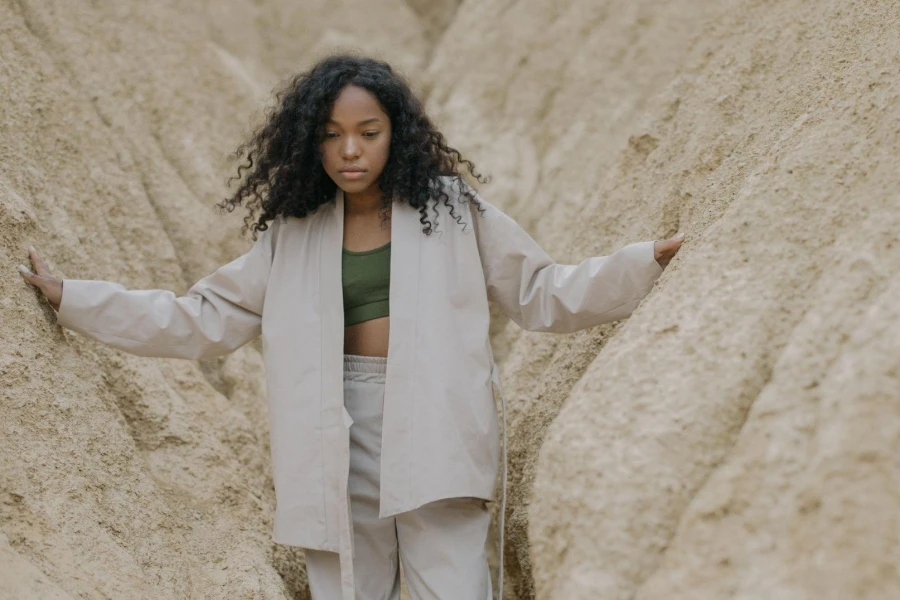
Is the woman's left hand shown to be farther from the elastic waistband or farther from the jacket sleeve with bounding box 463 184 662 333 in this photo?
the elastic waistband

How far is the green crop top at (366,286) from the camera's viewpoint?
2770mm

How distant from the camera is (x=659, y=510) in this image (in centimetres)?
190

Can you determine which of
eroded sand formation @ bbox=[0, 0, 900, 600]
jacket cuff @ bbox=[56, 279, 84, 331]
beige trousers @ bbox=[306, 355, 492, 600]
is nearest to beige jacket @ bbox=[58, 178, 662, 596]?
jacket cuff @ bbox=[56, 279, 84, 331]

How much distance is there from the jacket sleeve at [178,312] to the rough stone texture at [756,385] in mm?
979

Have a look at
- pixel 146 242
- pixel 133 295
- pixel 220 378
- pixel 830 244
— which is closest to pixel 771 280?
pixel 830 244

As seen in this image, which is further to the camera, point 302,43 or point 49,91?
point 302,43

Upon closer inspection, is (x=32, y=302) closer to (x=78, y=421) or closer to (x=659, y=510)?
(x=78, y=421)

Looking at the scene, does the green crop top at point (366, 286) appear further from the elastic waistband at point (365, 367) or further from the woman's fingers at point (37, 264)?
the woman's fingers at point (37, 264)

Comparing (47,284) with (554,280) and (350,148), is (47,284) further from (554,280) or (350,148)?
(554,280)

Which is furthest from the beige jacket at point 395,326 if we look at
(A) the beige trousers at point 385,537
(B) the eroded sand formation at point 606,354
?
(B) the eroded sand formation at point 606,354

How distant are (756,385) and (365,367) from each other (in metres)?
1.13

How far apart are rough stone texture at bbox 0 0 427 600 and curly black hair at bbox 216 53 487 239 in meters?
0.74

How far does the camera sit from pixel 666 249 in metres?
2.60

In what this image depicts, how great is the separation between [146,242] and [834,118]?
2.87 meters
